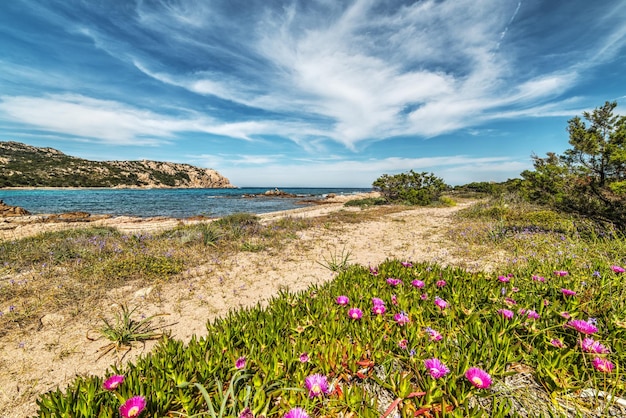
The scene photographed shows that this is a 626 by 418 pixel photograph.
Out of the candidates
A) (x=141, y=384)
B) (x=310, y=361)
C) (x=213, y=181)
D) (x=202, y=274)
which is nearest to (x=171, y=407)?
(x=141, y=384)

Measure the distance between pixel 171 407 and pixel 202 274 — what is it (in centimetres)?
440

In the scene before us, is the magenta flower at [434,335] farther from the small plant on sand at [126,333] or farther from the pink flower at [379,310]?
the small plant on sand at [126,333]

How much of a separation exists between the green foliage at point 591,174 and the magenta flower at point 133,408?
29.7ft

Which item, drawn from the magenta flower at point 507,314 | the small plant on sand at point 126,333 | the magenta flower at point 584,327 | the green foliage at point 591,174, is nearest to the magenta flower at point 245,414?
the magenta flower at point 507,314

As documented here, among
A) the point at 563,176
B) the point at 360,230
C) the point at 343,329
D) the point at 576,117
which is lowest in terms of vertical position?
the point at 360,230

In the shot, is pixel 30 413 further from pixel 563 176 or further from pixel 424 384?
pixel 563 176

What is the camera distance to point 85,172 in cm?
8062

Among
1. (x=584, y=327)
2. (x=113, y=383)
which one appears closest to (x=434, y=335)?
(x=584, y=327)

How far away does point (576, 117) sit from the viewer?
276 inches

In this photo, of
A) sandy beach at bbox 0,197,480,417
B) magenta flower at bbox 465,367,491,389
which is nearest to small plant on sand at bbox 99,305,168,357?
sandy beach at bbox 0,197,480,417

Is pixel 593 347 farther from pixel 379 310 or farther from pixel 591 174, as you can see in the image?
pixel 591 174

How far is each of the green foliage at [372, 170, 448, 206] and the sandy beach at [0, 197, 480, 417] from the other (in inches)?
727

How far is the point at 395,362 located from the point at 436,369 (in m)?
0.47

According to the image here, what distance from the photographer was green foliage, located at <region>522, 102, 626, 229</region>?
6148 mm
